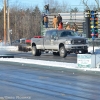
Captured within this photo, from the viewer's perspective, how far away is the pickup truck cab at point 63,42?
97.2ft

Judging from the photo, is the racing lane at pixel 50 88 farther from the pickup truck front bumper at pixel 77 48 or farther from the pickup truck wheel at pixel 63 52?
the pickup truck wheel at pixel 63 52

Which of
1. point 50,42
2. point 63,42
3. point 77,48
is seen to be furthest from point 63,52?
point 50,42

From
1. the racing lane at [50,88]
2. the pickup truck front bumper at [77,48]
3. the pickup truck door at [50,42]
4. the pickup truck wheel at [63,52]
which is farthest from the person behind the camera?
the pickup truck door at [50,42]

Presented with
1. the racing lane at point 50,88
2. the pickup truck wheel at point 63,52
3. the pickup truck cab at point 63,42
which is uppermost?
the pickup truck cab at point 63,42

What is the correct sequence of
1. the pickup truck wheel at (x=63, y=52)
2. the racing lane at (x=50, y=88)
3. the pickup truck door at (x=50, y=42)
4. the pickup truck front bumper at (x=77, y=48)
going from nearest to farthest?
the racing lane at (x=50, y=88) < the pickup truck front bumper at (x=77, y=48) < the pickup truck wheel at (x=63, y=52) < the pickup truck door at (x=50, y=42)

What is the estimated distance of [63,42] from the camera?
1181 inches

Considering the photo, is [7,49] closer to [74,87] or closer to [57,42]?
[57,42]

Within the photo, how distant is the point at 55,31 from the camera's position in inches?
1218

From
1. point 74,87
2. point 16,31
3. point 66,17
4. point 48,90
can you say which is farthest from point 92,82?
point 16,31

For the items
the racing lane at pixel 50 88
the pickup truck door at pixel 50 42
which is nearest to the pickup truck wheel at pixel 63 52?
the pickup truck door at pixel 50 42

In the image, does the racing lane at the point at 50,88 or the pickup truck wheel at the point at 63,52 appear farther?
the pickup truck wheel at the point at 63,52

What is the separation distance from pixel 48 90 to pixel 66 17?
51.2m

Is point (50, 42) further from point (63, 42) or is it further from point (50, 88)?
point (50, 88)

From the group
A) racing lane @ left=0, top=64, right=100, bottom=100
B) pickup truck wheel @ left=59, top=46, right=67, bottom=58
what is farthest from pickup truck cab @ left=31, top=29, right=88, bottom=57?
racing lane @ left=0, top=64, right=100, bottom=100
